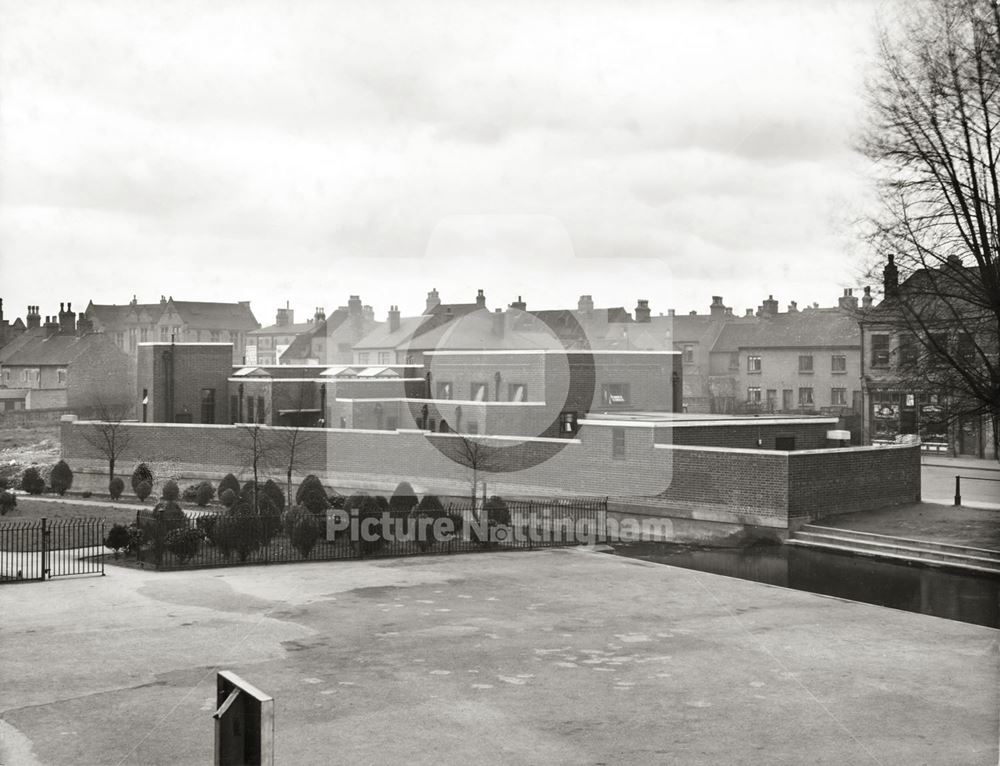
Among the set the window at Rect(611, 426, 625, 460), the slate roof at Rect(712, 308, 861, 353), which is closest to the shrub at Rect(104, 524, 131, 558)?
the window at Rect(611, 426, 625, 460)

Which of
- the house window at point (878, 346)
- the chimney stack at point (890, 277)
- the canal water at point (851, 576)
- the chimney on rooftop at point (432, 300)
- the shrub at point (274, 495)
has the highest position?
the chimney on rooftop at point (432, 300)

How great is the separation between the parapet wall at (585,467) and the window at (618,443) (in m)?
0.03

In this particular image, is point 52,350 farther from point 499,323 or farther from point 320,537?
point 320,537

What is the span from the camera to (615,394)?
41250 mm

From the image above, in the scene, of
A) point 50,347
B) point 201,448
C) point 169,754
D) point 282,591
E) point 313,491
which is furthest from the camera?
point 50,347

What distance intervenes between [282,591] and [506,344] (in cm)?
3966

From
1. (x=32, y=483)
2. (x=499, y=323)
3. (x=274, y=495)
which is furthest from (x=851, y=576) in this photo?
(x=499, y=323)

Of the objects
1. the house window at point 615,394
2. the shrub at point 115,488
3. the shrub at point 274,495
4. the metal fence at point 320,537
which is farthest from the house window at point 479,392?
the metal fence at point 320,537

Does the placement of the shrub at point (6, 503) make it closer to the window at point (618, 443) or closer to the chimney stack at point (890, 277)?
the window at point (618, 443)

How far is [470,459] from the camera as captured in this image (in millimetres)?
32625

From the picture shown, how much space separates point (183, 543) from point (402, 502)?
653 cm

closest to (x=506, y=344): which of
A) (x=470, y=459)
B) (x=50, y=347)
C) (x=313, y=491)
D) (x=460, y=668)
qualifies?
(x=470, y=459)

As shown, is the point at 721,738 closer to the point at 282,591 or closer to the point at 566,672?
the point at 566,672

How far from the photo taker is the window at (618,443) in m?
30.7
